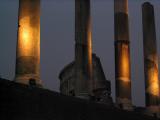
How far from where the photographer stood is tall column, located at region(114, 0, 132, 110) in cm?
4544

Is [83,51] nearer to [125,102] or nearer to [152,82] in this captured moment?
[125,102]

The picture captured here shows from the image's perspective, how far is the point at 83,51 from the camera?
41.9 meters

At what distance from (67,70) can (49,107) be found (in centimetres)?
4340

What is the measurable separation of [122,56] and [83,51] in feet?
18.7

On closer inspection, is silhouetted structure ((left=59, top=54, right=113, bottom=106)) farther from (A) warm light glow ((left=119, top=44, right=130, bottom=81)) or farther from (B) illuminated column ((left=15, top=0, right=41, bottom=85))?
(B) illuminated column ((left=15, top=0, right=41, bottom=85))

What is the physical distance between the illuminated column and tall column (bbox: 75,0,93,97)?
276 inches

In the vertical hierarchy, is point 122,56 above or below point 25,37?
below

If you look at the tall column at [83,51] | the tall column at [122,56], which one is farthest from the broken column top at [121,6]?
the tall column at [83,51]

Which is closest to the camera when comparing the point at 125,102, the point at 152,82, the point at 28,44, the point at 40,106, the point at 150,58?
the point at 40,106

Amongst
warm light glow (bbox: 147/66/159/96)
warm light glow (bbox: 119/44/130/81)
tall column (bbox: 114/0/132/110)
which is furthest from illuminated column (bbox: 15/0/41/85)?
warm light glow (bbox: 147/66/159/96)

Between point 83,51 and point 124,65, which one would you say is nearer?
point 83,51

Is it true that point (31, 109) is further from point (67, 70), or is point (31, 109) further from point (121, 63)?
point (67, 70)

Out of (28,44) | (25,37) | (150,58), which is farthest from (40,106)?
(150,58)

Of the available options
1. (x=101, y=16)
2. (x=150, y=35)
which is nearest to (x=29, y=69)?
(x=150, y=35)
